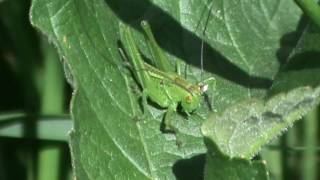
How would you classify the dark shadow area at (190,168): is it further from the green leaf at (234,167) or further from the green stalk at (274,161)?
the green stalk at (274,161)

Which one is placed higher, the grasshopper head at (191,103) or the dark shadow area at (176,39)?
the dark shadow area at (176,39)

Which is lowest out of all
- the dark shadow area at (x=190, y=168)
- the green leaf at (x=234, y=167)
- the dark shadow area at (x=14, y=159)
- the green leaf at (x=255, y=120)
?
the dark shadow area at (x=14, y=159)

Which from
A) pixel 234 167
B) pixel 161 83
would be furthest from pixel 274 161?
pixel 234 167

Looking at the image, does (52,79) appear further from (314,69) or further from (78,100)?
(314,69)

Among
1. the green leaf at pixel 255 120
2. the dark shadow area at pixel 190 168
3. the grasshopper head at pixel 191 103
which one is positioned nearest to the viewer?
the green leaf at pixel 255 120

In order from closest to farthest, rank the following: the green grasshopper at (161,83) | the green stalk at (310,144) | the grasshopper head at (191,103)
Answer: the green grasshopper at (161,83), the grasshopper head at (191,103), the green stalk at (310,144)

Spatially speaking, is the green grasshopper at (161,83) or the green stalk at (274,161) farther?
the green stalk at (274,161)

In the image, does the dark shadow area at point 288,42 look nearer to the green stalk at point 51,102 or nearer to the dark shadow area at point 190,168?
the dark shadow area at point 190,168

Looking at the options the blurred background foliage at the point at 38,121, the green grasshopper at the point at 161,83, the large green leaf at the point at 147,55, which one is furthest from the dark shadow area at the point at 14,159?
the large green leaf at the point at 147,55
